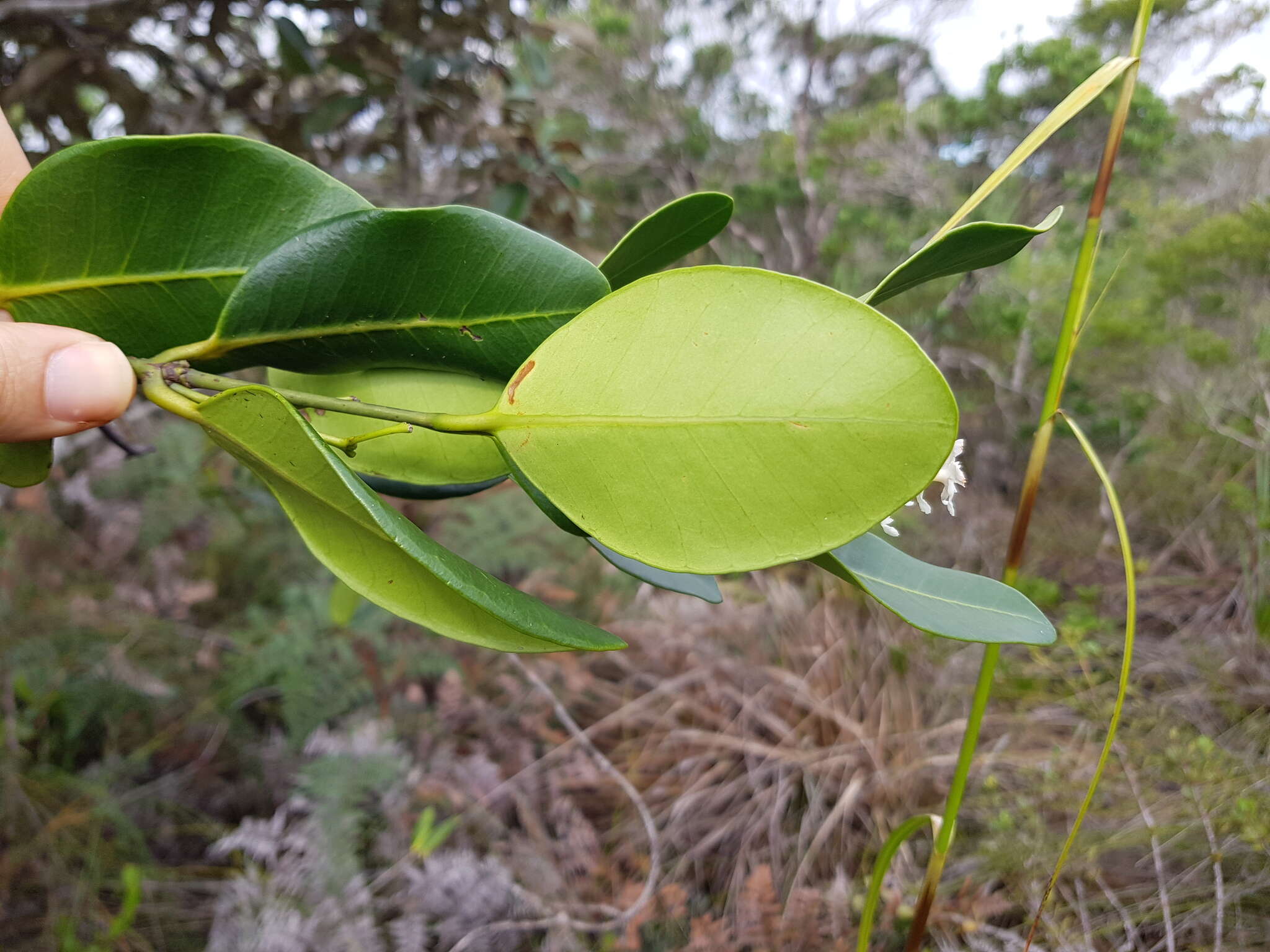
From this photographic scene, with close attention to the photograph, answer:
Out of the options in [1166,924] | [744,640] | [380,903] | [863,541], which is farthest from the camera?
[744,640]

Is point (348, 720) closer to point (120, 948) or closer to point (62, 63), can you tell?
point (120, 948)

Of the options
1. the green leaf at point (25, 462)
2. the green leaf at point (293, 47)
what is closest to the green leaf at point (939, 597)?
the green leaf at point (25, 462)

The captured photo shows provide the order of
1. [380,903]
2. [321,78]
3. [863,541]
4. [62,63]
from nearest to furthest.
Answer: [863,541] → [62,63] → [380,903] → [321,78]

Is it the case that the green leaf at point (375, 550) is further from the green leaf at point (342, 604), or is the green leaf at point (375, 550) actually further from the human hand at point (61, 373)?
the green leaf at point (342, 604)

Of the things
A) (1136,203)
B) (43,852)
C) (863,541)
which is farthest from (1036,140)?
(1136,203)

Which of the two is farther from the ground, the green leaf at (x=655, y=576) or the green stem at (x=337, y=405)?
the green stem at (x=337, y=405)

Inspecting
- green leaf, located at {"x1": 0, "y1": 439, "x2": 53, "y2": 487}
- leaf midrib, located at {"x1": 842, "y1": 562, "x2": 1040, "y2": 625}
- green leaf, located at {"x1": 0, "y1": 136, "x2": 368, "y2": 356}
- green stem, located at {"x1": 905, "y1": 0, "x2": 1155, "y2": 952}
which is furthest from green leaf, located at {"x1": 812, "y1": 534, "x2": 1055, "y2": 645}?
green leaf, located at {"x1": 0, "y1": 439, "x2": 53, "y2": 487}

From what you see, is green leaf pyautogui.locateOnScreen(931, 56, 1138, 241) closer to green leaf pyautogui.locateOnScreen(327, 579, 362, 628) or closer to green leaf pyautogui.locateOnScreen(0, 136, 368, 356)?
green leaf pyautogui.locateOnScreen(0, 136, 368, 356)
